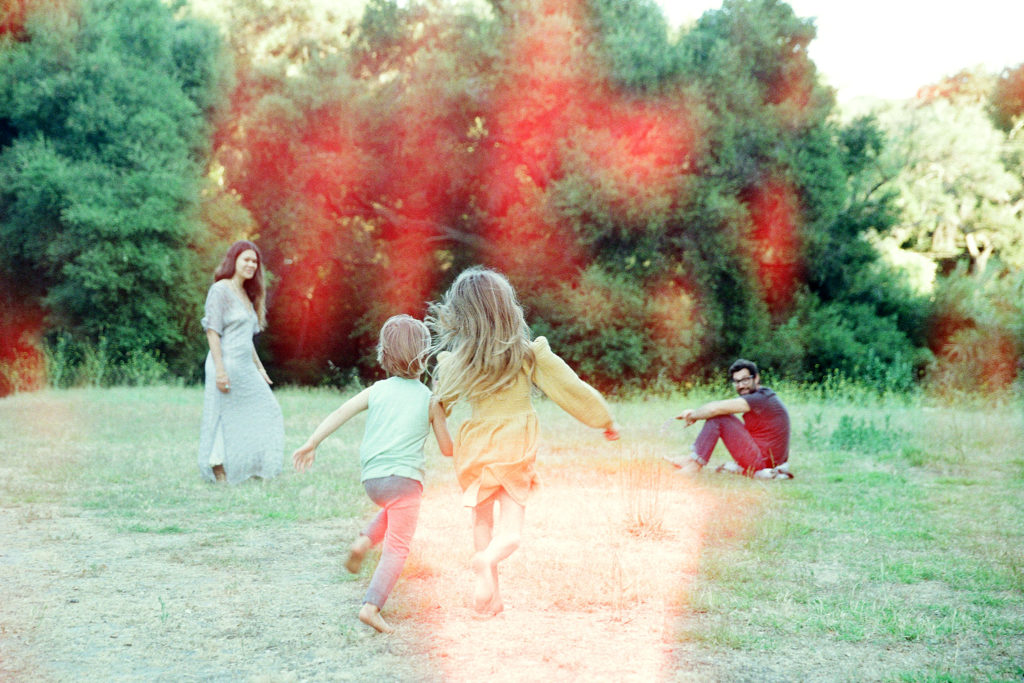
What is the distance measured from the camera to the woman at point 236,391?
8633 millimetres

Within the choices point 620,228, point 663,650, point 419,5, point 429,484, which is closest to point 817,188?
point 620,228

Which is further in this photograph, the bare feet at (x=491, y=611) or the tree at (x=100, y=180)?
the tree at (x=100, y=180)

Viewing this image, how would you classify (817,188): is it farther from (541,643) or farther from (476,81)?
(541,643)

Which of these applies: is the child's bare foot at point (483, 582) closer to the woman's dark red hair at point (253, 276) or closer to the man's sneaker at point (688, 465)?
the woman's dark red hair at point (253, 276)

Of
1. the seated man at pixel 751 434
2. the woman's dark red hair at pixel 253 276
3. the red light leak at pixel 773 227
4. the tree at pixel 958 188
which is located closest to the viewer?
the woman's dark red hair at pixel 253 276

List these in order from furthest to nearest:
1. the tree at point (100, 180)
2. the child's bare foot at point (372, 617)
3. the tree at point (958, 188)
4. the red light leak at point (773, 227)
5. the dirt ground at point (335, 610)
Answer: the tree at point (958, 188) → the red light leak at point (773, 227) → the tree at point (100, 180) → the child's bare foot at point (372, 617) → the dirt ground at point (335, 610)

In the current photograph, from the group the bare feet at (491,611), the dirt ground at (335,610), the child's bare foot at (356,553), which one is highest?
the child's bare foot at (356,553)

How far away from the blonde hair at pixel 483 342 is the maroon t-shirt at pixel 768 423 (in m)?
5.07

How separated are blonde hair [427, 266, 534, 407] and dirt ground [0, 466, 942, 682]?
1.07 metres

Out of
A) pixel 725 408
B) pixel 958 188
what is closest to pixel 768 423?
pixel 725 408

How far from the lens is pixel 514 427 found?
4570 millimetres

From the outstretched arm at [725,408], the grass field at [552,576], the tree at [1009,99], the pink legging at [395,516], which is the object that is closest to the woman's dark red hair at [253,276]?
the grass field at [552,576]

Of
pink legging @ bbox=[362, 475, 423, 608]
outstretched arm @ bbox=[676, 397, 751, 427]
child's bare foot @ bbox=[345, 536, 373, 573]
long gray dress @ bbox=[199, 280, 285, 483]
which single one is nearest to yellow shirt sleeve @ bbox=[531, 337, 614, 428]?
pink legging @ bbox=[362, 475, 423, 608]

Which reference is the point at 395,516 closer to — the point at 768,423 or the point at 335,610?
the point at 335,610
